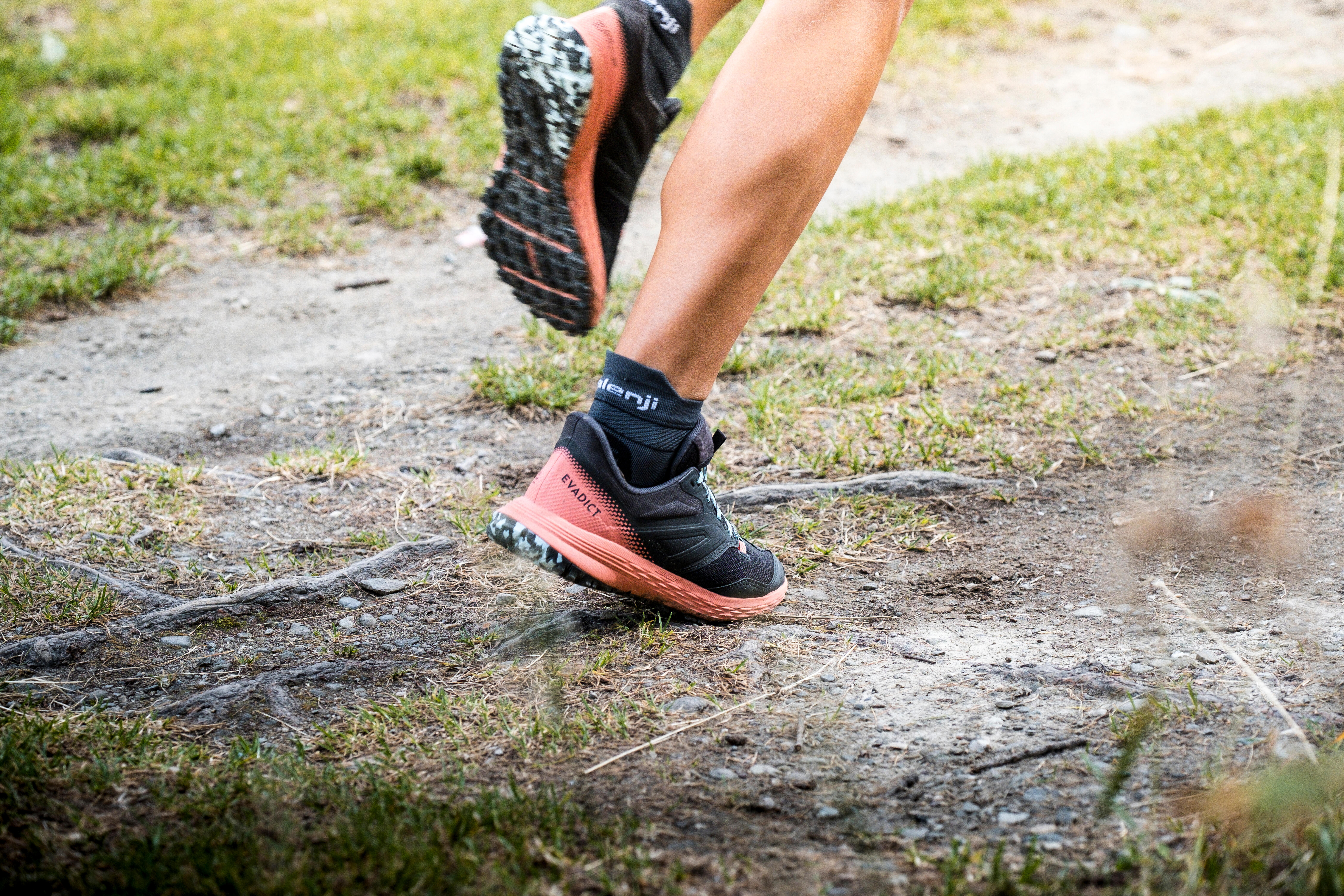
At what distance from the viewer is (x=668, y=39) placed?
194 centimetres

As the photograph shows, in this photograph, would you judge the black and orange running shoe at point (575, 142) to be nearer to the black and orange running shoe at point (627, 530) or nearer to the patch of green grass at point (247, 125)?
the black and orange running shoe at point (627, 530)

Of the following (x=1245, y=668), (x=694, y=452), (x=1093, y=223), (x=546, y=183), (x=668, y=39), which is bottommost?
(x=1245, y=668)

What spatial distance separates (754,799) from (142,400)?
8.04 feet

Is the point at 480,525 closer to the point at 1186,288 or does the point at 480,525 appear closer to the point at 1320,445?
the point at 1320,445

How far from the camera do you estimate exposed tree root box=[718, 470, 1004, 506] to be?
2.31 metres

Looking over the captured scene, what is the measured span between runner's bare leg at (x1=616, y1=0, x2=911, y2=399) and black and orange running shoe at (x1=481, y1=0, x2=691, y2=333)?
0.25 m

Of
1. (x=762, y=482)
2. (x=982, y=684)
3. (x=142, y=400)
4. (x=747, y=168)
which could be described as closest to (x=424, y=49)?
(x=142, y=400)

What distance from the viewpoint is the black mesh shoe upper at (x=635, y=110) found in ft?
6.15

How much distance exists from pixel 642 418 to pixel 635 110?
64 centimetres

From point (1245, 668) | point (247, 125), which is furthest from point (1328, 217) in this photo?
point (247, 125)

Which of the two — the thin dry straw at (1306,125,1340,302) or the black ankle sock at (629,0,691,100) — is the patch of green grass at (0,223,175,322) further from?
the thin dry straw at (1306,125,1340,302)

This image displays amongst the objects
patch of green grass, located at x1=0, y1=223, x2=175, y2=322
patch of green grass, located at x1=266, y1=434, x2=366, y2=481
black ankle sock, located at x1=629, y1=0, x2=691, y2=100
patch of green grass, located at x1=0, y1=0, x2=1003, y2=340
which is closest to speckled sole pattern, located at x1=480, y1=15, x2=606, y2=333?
black ankle sock, located at x1=629, y1=0, x2=691, y2=100

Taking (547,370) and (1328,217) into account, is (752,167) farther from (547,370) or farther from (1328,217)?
(1328,217)

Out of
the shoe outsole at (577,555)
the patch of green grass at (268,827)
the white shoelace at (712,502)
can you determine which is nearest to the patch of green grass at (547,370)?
the white shoelace at (712,502)
